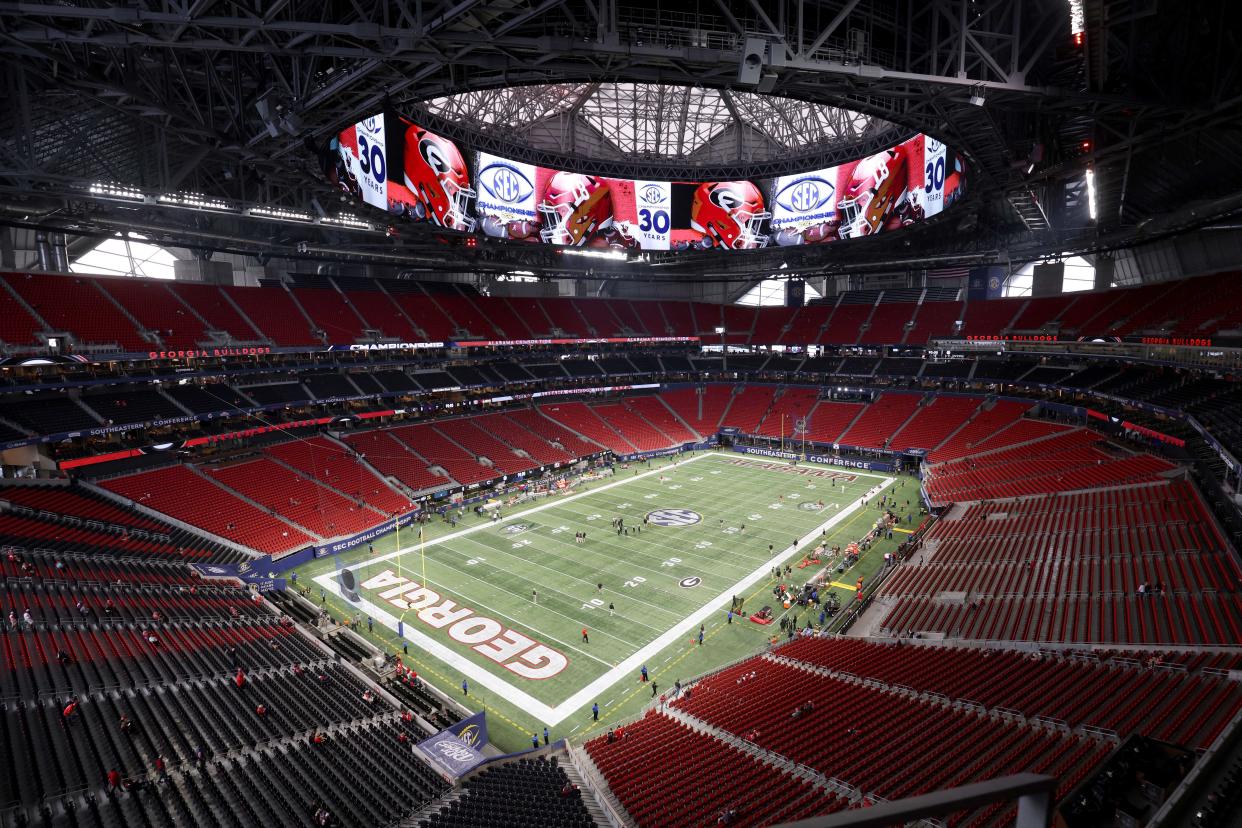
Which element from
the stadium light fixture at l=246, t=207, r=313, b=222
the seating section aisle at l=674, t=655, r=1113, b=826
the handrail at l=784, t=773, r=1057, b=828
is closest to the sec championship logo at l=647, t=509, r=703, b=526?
the seating section aisle at l=674, t=655, r=1113, b=826

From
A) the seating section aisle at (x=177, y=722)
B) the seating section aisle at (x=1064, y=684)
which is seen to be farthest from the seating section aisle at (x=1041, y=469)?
the seating section aisle at (x=177, y=722)

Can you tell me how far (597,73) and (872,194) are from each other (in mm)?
31583

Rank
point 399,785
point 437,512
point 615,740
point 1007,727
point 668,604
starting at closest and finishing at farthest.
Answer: point 1007,727
point 399,785
point 615,740
point 668,604
point 437,512

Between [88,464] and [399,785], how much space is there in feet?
100

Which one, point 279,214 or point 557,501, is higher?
point 279,214

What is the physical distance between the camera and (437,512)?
43281 mm

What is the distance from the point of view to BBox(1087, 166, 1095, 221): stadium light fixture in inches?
1337

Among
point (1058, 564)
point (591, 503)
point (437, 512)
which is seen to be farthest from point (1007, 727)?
point (437, 512)

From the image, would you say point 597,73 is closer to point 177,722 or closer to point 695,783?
point 695,783

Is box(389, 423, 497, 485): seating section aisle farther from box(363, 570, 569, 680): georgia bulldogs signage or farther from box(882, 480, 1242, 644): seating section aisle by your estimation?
box(882, 480, 1242, 644): seating section aisle

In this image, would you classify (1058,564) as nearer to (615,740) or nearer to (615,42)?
(615,740)

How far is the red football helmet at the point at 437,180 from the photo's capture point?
38656mm

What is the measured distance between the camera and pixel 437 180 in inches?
1608

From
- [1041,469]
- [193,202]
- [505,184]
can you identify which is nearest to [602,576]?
[193,202]
